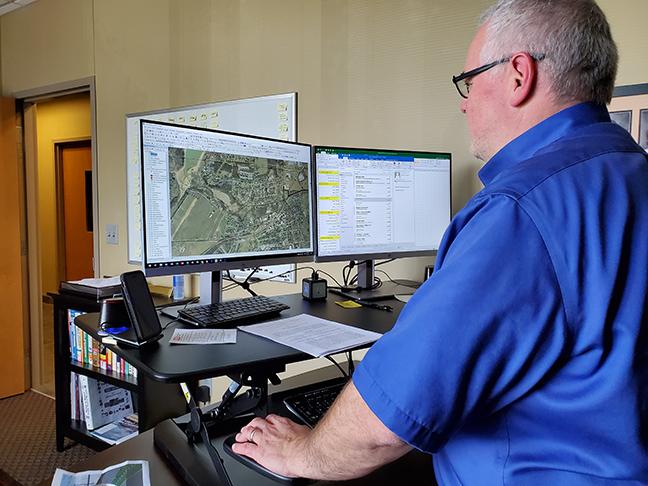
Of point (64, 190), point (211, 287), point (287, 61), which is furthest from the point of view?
point (64, 190)

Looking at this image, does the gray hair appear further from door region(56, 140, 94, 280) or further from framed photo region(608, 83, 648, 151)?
door region(56, 140, 94, 280)

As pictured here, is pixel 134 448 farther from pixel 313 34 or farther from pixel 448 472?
pixel 313 34

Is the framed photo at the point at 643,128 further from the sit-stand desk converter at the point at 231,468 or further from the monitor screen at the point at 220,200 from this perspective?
the sit-stand desk converter at the point at 231,468

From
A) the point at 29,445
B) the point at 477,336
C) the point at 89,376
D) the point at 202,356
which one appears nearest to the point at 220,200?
the point at 202,356

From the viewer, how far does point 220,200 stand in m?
1.42

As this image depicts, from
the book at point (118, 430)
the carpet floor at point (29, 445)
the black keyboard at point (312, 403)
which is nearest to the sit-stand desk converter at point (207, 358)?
the black keyboard at point (312, 403)

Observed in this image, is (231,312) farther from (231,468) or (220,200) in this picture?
(231,468)

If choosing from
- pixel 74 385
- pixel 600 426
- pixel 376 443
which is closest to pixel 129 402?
pixel 74 385

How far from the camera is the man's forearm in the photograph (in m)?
0.71

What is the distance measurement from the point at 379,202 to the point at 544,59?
1.00m

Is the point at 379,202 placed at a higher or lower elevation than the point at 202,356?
higher

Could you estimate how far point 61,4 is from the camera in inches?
133

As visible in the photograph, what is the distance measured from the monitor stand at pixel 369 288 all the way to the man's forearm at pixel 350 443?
3.10 ft

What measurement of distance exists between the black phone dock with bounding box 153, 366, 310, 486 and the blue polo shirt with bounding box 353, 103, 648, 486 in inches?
15.1
